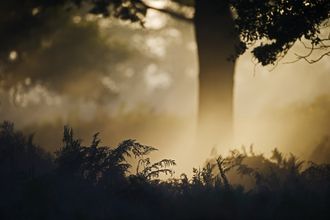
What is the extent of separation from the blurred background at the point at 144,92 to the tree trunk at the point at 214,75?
642 millimetres

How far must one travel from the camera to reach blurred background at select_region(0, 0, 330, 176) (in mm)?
10695

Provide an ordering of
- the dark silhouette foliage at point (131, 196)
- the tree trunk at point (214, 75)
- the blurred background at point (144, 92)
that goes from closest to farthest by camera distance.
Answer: the dark silhouette foliage at point (131, 196), the tree trunk at point (214, 75), the blurred background at point (144, 92)

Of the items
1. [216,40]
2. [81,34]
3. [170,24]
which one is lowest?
[216,40]

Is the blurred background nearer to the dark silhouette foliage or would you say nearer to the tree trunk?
the tree trunk

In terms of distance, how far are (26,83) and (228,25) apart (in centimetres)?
1734

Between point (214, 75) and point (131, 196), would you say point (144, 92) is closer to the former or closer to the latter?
point (214, 75)

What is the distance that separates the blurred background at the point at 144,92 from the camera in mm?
10695

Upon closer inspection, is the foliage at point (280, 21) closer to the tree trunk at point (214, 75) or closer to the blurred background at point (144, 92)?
the blurred background at point (144, 92)

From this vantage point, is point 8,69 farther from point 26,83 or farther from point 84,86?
point 84,86

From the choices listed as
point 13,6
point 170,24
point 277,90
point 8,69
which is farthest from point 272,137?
point 170,24

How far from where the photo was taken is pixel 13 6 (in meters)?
11.6

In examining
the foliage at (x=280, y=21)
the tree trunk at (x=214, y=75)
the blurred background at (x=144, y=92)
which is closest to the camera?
the foliage at (x=280, y=21)

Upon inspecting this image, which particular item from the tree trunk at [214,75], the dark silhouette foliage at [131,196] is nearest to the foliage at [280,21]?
the dark silhouette foliage at [131,196]

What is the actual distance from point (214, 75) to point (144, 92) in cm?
2671
